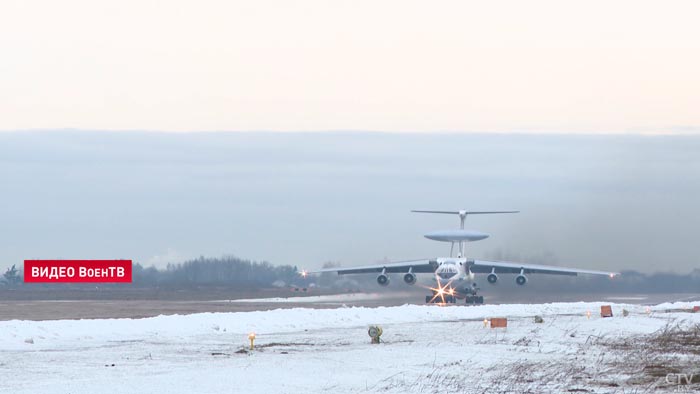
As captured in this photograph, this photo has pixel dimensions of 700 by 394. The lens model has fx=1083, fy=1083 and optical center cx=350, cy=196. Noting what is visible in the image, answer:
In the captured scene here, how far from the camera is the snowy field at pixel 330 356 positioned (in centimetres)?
1989

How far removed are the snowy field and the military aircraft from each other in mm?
25778

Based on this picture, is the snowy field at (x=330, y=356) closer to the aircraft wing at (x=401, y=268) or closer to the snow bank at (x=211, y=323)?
the snow bank at (x=211, y=323)

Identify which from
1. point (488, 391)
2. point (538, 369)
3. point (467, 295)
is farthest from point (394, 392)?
point (467, 295)

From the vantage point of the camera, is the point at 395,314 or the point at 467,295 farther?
the point at 467,295

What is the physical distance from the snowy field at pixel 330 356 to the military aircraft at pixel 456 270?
84.6ft

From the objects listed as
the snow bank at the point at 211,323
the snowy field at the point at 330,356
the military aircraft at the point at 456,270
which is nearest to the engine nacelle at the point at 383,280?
the military aircraft at the point at 456,270

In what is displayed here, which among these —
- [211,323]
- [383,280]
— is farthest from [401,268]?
[211,323]

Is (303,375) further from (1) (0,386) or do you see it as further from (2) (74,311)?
(2) (74,311)

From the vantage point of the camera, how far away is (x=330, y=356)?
26094 millimetres

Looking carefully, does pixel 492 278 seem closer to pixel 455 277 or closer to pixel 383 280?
pixel 455 277

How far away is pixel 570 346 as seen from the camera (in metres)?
29.9

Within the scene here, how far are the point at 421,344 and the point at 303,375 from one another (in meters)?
9.00

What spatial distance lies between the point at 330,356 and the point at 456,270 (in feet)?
145

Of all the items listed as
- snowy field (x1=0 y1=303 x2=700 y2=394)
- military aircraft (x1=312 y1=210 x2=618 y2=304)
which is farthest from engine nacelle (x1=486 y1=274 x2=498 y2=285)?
snowy field (x1=0 y1=303 x2=700 y2=394)
